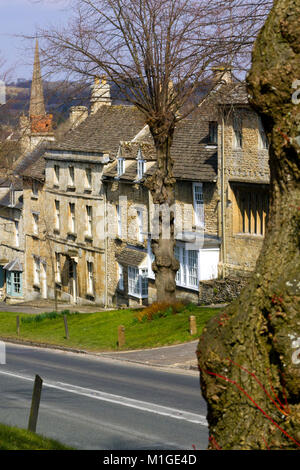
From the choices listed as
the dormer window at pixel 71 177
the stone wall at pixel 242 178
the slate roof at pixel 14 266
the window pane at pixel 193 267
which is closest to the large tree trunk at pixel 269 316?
the stone wall at pixel 242 178

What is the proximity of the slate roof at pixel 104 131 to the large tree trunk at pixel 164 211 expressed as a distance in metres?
17.0

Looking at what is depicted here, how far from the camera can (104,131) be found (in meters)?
51.7

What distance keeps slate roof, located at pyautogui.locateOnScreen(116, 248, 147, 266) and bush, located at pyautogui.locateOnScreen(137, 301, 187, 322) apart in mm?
11393

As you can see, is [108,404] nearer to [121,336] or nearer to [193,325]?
[193,325]

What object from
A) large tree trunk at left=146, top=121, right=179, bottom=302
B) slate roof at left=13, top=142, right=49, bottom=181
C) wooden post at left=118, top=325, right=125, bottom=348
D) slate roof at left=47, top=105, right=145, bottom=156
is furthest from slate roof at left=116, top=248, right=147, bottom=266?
wooden post at left=118, top=325, right=125, bottom=348

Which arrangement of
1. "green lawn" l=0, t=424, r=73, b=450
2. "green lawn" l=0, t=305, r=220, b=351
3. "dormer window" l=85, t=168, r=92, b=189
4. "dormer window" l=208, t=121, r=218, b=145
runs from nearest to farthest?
1. "green lawn" l=0, t=424, r=73, b=450
2. "green lawn" l=0, t=305, r=220, b=351
3. "dormer window" l=208, t=121, r=218, b=145
4. "dormer window" l=85, t=168, r=92, b=189

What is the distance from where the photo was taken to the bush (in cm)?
A: 3128

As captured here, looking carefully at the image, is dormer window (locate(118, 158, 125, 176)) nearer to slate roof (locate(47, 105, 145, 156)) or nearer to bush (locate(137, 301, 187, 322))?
slate roof (locate(47, 105, 145, 156))

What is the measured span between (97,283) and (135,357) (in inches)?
905

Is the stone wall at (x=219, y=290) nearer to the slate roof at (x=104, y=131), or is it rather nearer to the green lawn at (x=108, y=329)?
the green lawn at (x=108, y=329)

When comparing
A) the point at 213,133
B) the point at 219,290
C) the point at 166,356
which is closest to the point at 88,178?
the point at 213,133

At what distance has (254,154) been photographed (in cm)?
3531

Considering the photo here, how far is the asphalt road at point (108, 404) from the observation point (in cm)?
1409

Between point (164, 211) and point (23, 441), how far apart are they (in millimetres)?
19227
